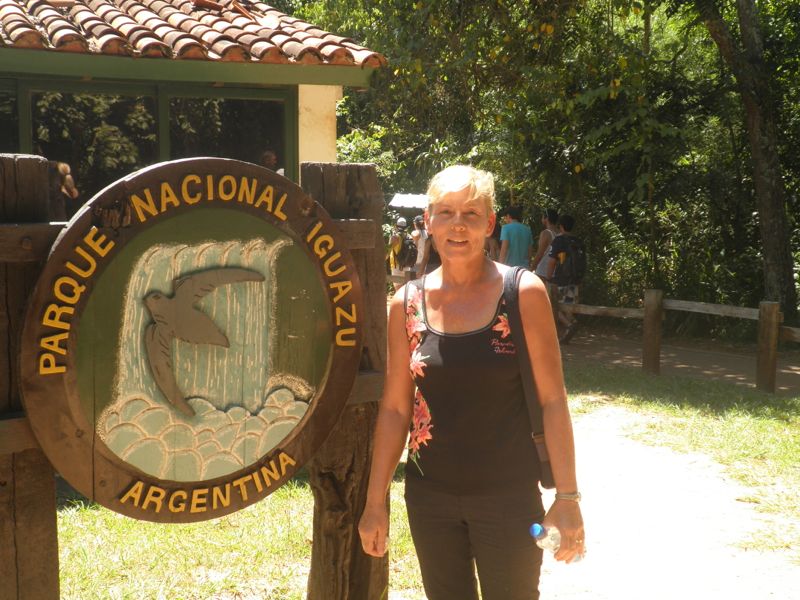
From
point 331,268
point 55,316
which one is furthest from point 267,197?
point 55,316

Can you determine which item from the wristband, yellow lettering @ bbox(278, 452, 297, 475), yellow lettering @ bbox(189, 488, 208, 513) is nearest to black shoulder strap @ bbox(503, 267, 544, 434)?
the wristband

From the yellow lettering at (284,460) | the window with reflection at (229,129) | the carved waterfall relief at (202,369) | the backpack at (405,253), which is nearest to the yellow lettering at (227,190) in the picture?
the carved waterfall relief at (202,369)

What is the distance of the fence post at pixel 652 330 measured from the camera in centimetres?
1037

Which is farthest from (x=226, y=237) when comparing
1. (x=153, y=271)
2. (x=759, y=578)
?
(x=759, y=578)

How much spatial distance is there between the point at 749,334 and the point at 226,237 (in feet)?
39.7

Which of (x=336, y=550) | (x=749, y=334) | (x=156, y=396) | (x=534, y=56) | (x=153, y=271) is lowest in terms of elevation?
(x=749, y=334)

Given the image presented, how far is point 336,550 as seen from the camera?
288 centimetres

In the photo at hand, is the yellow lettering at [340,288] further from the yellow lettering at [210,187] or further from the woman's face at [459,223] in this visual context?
the yellow lettering at [210,187]

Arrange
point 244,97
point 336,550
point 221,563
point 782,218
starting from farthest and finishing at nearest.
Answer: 1. point 782,218
2. point 244,97
3. point 221,563
4. point 336,550

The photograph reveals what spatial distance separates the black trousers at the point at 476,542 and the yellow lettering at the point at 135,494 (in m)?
0.78

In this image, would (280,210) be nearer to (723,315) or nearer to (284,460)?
(284,460)

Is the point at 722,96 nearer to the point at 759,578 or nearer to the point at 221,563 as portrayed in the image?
the point at 759,578

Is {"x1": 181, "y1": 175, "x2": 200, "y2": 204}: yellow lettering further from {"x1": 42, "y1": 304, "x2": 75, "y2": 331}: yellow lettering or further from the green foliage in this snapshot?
the green foliage

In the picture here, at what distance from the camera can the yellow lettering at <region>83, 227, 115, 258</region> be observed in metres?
2.27
